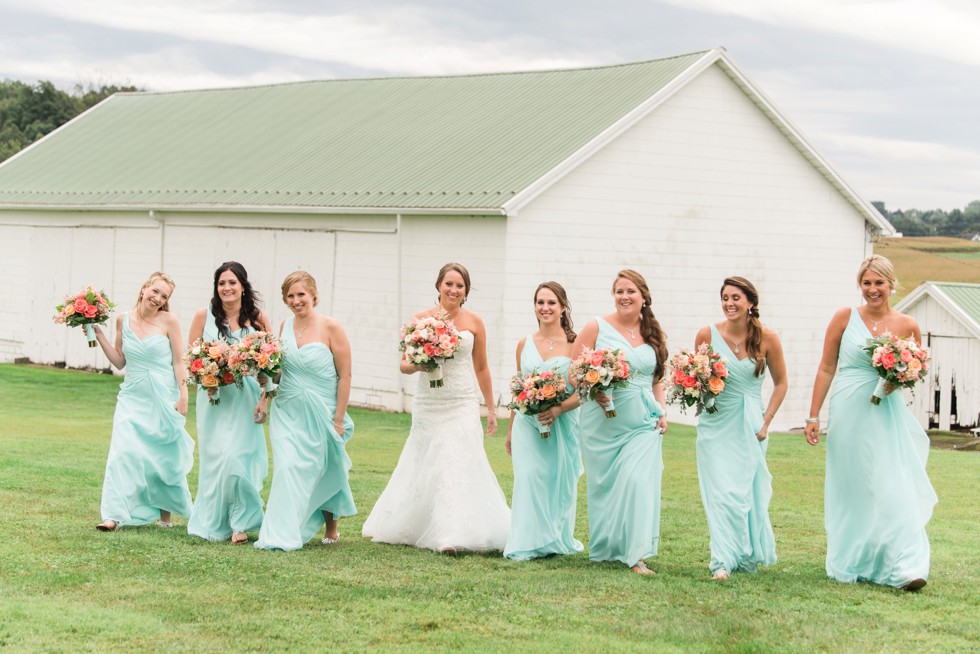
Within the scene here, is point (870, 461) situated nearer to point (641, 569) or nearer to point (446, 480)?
point (641, 569)

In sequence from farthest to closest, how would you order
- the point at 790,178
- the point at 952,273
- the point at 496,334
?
the point at 952,273, the point at 790,178, the point at 496,334

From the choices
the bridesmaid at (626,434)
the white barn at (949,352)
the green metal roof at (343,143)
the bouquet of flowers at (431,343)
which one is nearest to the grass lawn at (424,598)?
the bridesmaid at (626,434)

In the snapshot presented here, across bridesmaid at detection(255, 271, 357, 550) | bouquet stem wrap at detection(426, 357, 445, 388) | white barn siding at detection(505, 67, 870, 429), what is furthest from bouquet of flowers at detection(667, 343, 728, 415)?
white barn siding at detection(505, 67, 870, 429)

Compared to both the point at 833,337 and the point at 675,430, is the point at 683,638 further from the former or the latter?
the point at 675,430

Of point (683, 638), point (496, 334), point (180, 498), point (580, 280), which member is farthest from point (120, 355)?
point (580, 280)

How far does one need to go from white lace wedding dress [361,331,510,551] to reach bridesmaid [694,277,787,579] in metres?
1.81

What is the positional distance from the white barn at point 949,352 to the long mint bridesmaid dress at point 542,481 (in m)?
23.4

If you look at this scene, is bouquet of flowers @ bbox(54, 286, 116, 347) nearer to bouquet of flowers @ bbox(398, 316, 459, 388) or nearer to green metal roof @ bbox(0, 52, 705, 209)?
bouquet of flowers @ bbox(398, 316, 459, 388)

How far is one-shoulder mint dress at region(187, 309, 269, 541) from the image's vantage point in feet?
35.3

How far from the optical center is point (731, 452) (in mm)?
9805

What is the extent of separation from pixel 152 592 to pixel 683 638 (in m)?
3.41

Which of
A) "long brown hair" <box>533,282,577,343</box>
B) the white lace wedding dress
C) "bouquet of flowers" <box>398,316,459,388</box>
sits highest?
"long brown hair" <box>533,282,577,343</box>

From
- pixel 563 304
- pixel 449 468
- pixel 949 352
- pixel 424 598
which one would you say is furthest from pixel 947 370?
pixel 424 598

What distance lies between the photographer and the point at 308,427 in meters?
10.7
